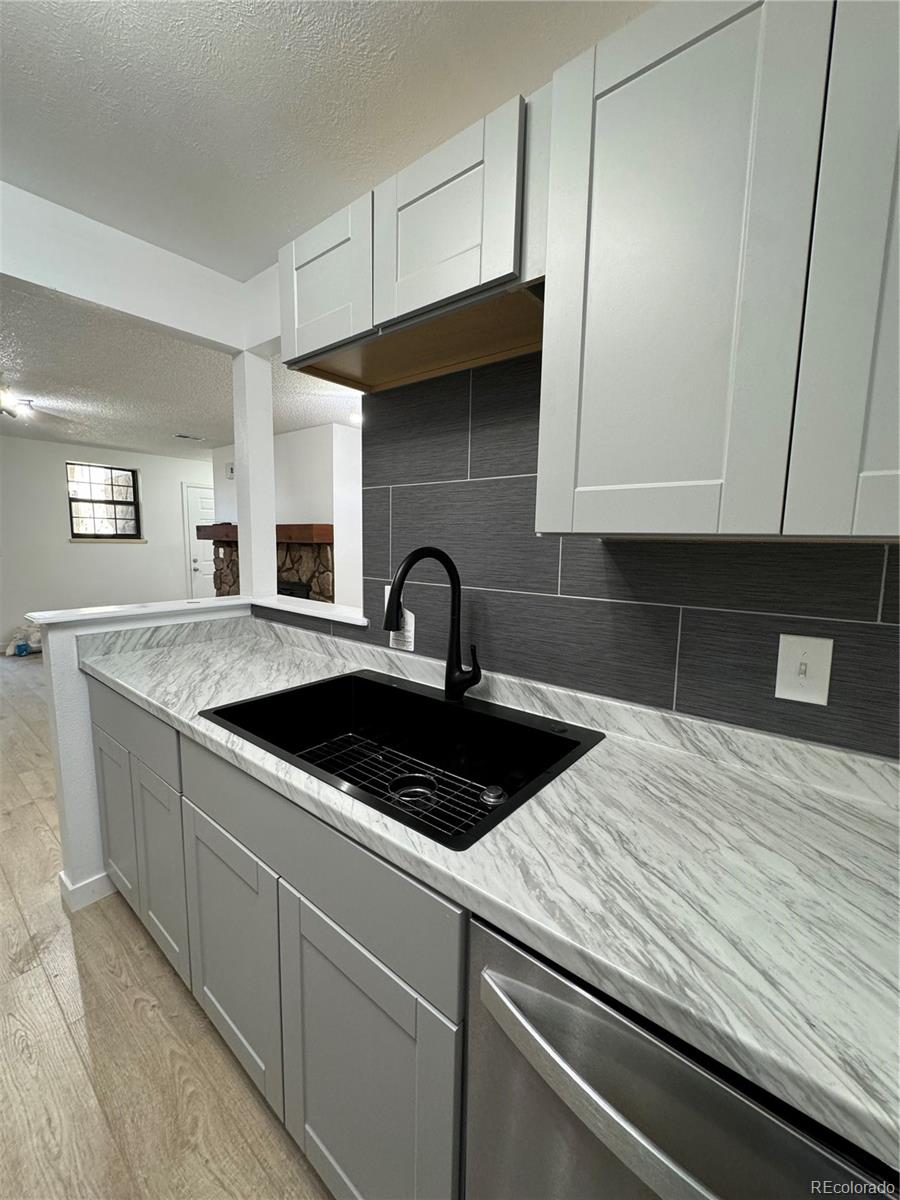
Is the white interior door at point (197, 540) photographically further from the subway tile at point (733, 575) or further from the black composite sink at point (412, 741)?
the subway tile at point (733, 575)

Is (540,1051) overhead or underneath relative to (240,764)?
underneath

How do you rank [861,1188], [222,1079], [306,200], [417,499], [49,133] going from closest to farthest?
[861,1188] < [222,1079] < [49,133] < [417,499] < [306,200]

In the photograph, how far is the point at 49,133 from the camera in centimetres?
140

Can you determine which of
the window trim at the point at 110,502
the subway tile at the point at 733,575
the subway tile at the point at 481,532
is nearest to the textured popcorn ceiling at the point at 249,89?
the subway tile at the point at 481,532

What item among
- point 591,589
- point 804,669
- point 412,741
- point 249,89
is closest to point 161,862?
point 412,741

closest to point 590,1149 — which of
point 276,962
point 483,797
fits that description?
point 483,797

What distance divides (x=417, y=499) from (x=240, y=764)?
35.2 inches

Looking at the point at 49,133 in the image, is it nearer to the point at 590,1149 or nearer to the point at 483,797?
the point at 483,797

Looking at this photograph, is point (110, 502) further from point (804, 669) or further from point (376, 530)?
point (804, 669)

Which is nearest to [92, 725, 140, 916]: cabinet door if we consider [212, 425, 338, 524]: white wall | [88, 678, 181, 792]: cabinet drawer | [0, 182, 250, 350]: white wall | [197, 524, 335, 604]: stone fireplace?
[88, 678, 181, 792]: cabinet drawer

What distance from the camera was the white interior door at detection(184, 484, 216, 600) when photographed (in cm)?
682

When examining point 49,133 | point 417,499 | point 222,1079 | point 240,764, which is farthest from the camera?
point 417,499

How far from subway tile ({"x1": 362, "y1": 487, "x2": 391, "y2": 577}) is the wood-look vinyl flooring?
1411 mm

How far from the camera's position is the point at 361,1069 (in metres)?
0.83
